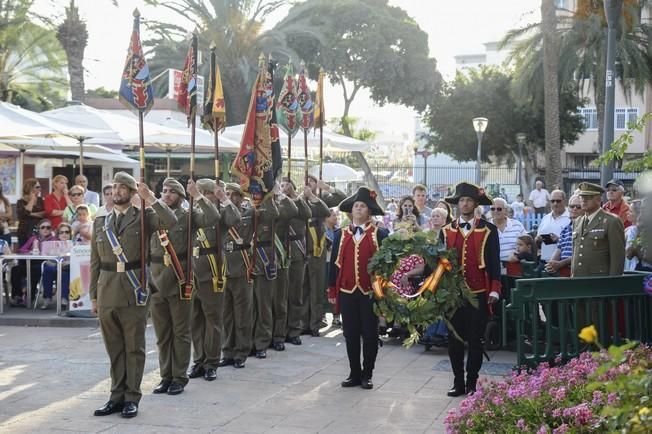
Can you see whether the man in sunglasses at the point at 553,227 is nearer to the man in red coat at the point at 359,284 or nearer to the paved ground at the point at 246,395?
the paved ground at the point at 246,395

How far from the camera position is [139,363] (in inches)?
307

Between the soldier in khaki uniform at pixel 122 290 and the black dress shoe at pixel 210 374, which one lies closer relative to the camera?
the soldier in khaki uniform at pixel 122 290

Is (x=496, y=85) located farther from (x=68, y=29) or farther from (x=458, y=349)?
(x=458, y=349)

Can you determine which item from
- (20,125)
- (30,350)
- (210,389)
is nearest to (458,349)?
(210,389)

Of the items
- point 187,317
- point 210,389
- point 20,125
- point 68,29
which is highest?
point 68,29

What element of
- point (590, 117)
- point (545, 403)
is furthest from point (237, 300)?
point (590, 117)

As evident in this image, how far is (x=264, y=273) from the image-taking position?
10.6m

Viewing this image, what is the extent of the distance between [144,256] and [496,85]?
41.5m

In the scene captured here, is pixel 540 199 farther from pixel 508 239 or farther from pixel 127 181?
pixel 127 181

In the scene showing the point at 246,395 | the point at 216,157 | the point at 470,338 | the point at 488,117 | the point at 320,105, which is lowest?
the point at 246,395

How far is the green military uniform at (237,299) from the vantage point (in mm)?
9938

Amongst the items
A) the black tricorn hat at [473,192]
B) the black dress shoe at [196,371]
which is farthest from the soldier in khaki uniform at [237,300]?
the black tricorn hat at [473,192]

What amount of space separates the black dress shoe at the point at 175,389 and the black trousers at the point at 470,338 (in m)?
2.50

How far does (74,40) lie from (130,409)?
2241 cm
